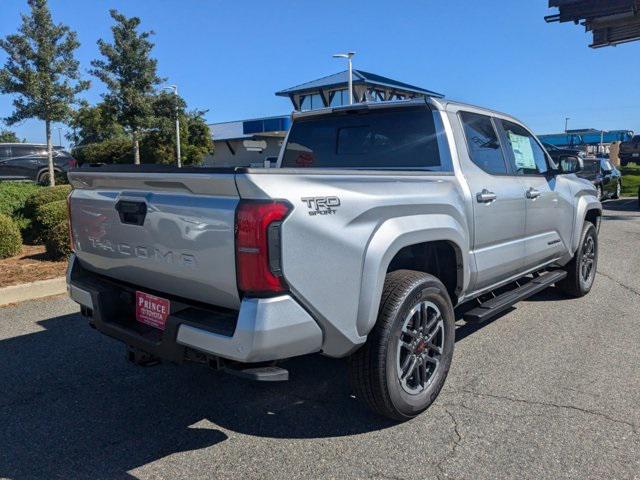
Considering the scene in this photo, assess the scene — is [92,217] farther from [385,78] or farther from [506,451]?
[385,78]

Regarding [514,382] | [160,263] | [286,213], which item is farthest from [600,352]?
[160,263]

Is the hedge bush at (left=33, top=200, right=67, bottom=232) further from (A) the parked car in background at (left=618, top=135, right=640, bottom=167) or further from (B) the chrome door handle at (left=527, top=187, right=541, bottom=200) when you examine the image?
(A) the parked car in background at (left=618, top=135, right=640, bottom=167)

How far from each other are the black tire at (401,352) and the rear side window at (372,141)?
106 centimetres

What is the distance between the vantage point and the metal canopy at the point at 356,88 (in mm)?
43062

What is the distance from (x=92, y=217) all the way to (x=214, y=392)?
146cm

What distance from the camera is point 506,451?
3.06 m

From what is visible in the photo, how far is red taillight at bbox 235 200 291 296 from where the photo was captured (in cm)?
255

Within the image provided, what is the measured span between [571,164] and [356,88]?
39.2 metres

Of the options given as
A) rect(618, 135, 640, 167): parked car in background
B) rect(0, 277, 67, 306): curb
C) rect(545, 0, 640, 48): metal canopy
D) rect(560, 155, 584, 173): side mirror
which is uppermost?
rect(545, 0, 640, 48): metal canopy

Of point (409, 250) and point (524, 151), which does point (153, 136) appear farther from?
point (409, 250)

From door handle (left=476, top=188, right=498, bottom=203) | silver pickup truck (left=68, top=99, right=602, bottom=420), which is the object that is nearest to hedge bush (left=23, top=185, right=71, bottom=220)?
silver pickup truck (left=68, top=99, right=602, bottom=420)

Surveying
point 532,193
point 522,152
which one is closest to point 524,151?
point 522,152

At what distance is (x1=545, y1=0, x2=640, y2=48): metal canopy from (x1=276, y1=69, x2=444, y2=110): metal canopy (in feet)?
86.4

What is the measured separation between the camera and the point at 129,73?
25422 mm
